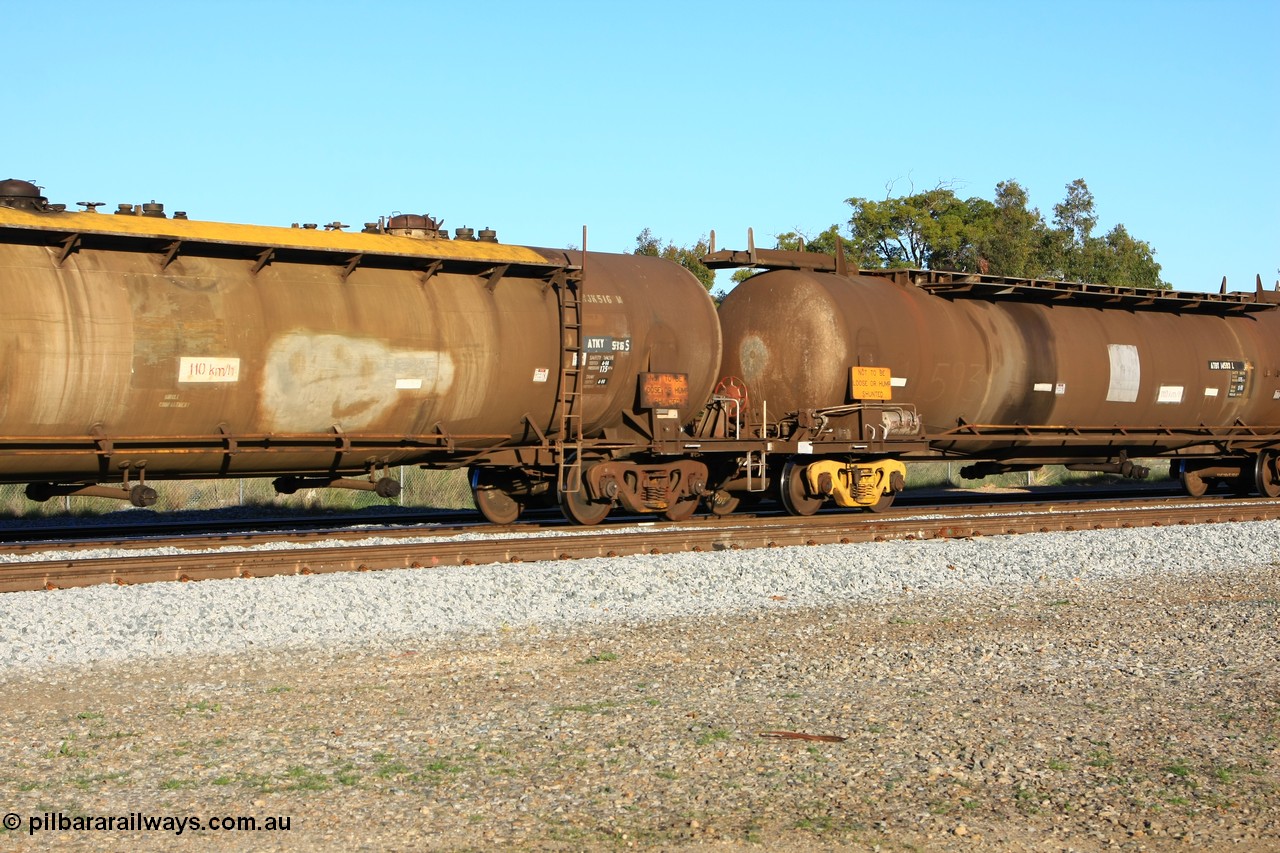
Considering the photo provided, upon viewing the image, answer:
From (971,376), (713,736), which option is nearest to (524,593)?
(713,736)

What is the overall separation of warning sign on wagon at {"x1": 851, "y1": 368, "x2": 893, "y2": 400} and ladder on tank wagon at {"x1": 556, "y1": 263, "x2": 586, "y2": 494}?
436cm

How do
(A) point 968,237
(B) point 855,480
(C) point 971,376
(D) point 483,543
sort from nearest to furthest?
(D) point 483,543, (B) point 855,480, (C) point 971,376, (A) point 968,237

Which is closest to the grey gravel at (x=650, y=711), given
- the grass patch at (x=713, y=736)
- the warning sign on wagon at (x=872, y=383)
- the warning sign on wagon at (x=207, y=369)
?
the grass patch at (x=713, y=736)

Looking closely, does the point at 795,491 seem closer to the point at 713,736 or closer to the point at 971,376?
the point at 971,376

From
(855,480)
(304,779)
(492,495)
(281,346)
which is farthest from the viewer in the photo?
(855,480)

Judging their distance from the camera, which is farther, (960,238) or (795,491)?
(960,238)

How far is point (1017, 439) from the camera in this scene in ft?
69.6

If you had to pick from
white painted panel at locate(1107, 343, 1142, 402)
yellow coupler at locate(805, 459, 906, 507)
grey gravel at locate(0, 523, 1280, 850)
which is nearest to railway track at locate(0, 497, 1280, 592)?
yellow coupler at locate(805, 459, 906, 507)

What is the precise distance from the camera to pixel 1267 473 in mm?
25047

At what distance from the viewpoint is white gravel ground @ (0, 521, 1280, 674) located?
1017cm

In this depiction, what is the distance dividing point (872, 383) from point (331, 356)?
8.17 meters

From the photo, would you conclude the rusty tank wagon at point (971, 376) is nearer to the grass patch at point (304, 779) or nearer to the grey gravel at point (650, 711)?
the grey gravel at point (650, 711)

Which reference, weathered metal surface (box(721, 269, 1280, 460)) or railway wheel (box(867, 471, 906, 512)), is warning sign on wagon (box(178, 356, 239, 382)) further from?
railway wheel (box(867, 471, 906, 512))

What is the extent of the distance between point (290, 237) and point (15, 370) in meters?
3.39
